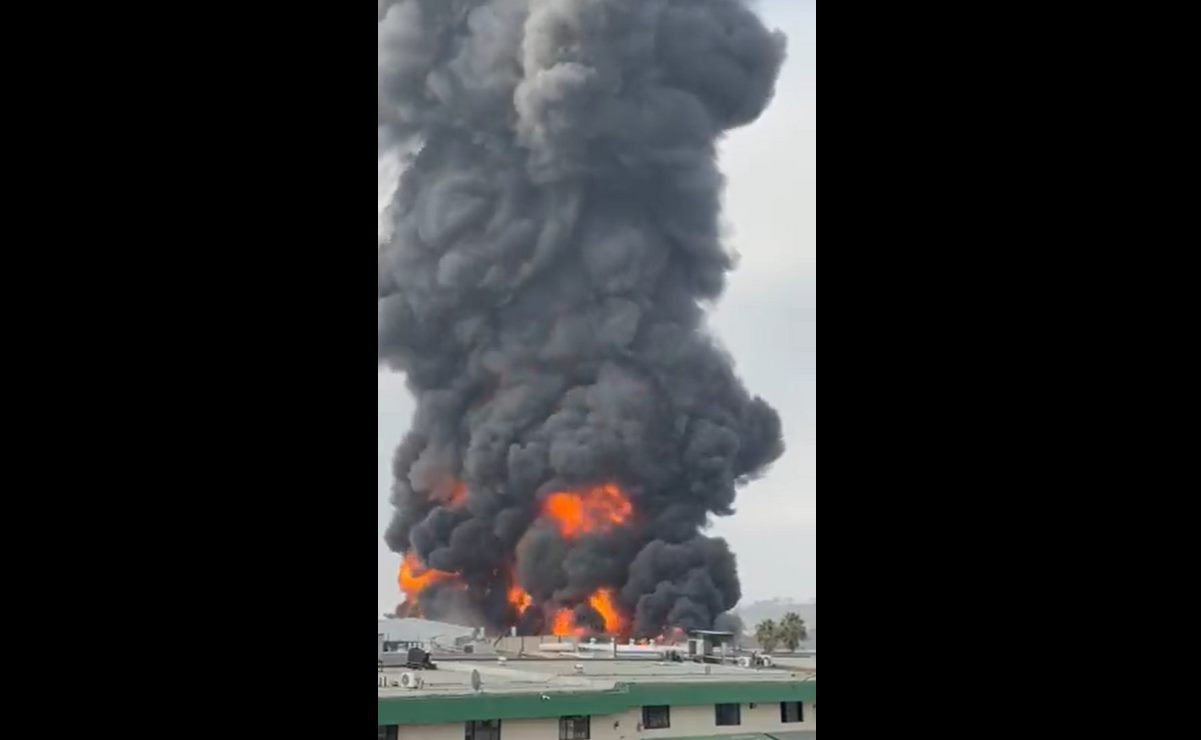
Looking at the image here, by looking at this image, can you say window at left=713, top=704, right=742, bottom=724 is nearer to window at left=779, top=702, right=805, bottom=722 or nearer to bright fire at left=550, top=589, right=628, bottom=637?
window at left=779, top=702, right=805, bottom=722


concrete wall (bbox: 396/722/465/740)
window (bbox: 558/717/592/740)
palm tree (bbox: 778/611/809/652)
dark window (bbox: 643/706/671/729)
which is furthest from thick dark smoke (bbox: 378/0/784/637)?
concrete wall (bbox: 396/722/465/740)

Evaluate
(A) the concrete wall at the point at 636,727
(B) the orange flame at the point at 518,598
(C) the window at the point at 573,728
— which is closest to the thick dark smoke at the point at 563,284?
(B) the orange flame at the point at 518,598

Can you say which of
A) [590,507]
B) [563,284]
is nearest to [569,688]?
[590,507]

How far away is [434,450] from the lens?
37.1 ft

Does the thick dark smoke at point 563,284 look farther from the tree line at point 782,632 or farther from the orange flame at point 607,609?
the tree line at point 782,632

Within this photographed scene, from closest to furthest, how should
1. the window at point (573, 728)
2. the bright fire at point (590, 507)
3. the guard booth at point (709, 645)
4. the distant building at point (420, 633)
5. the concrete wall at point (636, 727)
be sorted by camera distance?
1. the concrete wall at point (636, 727)
2. the window at point (573, 728)
3. the distant building at point (420, 633)
4. the guard booth at point (709, 645)
5. the bright fire at point (590, 507)

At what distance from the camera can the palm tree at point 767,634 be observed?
1088cm

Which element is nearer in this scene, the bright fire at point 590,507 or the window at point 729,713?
the window at point 729,713

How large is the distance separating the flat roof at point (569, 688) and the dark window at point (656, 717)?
0.05m

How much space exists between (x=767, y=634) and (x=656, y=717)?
2861mm

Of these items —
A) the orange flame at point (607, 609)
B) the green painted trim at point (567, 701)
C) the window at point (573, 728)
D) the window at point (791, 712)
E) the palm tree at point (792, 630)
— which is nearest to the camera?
the green painted trim at point (567, 701)

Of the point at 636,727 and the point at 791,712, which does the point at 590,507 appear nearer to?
the point at 791,712
